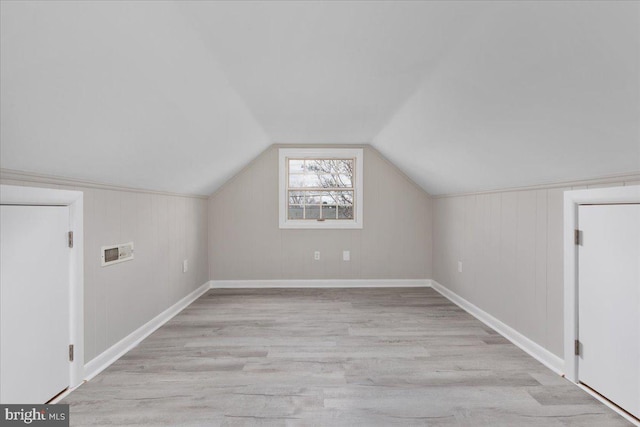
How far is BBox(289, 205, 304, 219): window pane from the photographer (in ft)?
15.8

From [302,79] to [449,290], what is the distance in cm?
313

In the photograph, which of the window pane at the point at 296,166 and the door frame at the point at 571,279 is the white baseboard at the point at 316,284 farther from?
the door frame at the point at 571,279

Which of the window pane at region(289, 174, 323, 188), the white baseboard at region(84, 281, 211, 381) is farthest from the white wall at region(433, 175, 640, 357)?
the white baseboard at region(84, 281, 211, 381)

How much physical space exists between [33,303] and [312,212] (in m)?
3.40

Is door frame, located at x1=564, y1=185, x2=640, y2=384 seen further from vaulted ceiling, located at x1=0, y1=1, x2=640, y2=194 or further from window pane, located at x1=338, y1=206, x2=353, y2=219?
window pane, located at x1=338, y1=206, x2=353, y2=219

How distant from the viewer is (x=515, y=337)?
109 inches

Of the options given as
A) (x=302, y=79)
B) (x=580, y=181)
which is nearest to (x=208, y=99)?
(x=302, y=79)

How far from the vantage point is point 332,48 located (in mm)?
1844

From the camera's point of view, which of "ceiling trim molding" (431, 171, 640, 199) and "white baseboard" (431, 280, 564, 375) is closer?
"ceiling trim molding" (431, 171, 640, 199)

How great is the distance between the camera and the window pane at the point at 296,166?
4.82 metres

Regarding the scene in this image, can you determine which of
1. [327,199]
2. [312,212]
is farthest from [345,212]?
[312,212]

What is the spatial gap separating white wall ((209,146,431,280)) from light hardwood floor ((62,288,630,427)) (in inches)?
52.4

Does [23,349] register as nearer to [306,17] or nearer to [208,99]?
[208,99]

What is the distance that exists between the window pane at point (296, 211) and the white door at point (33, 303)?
3002 mm
